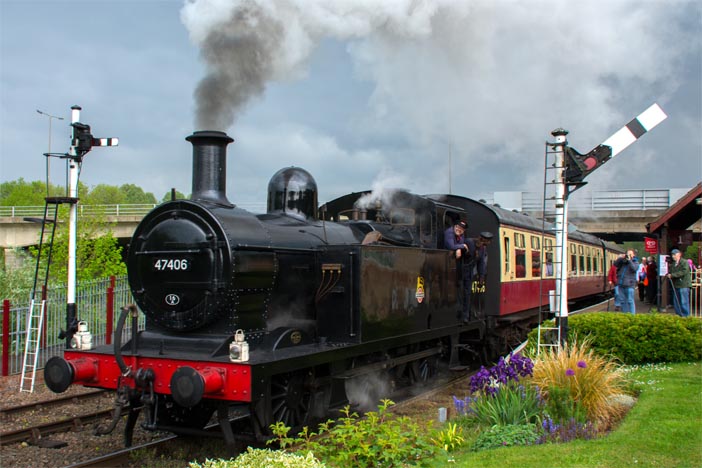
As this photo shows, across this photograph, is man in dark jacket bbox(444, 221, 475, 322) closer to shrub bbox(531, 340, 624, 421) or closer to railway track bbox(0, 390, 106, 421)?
shrub bbox(531, 340, 624, 421)

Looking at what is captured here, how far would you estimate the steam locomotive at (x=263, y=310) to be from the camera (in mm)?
5848

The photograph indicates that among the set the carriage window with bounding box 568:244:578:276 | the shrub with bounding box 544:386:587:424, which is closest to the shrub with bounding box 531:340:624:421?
the shrub with bounding box 544:386:587:424

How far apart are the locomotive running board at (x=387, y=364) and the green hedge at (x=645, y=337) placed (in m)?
1.50

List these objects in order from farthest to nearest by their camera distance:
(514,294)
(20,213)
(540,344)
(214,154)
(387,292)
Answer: (20,213) → (514,294) → (540,344) → (387,292) → (214,154)

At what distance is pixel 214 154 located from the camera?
6.62 meters

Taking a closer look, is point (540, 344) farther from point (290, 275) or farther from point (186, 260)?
point (186, 260)

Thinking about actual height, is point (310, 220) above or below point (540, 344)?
above

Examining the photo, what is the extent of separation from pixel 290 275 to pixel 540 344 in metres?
3.67

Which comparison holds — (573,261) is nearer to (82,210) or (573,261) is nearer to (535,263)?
(535,263)

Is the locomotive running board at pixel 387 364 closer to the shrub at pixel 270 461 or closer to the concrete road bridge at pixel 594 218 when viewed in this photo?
the shrub at pixel 270 461

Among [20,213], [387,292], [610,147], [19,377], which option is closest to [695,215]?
[610,147]

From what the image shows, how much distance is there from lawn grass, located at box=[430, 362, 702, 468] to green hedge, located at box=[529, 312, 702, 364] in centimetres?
253


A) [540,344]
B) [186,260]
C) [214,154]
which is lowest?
[540,344]

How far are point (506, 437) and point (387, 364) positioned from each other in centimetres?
241
